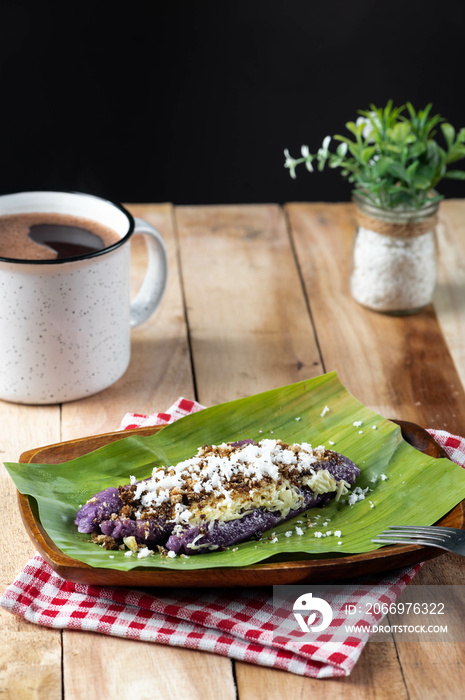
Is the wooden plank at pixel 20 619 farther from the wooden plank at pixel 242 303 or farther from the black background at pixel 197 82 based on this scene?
the black background at pixel 197 82

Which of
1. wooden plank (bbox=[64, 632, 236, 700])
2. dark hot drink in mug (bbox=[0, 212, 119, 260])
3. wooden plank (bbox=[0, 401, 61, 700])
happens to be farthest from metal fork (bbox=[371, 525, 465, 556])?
dark hot drink in mug (bbox=[0, 212, 119, 260])

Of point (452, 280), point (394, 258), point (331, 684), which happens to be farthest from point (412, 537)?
point (452, 280)

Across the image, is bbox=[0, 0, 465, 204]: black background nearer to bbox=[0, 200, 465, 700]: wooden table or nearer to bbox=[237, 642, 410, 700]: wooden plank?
bbox=[0, 200, 465, 700]: wooden table

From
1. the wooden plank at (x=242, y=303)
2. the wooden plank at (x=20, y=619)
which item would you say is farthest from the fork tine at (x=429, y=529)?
the wooden plank at (x=242, y=303)

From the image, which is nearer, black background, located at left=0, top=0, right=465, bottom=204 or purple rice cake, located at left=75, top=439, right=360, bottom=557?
purple rice cake, located at left=75, top=439, right=360, bottom=557

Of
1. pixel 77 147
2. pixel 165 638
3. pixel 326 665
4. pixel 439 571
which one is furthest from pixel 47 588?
pixel 77 147

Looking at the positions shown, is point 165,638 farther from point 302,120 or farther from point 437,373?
point 302,120
